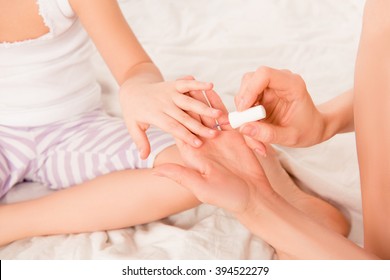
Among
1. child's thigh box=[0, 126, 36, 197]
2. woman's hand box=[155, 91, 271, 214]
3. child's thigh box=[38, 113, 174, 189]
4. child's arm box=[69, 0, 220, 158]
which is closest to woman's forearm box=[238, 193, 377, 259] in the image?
woman's hand box=[155, 91, 271, 214]

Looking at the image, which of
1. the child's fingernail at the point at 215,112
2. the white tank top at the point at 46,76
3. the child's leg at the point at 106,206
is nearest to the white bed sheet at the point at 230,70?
the child's leg at the point at 106,206

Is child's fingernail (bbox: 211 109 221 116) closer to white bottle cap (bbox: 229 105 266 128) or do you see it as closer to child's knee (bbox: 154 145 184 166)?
white bottle cap (bbox: 229 105 266 128)

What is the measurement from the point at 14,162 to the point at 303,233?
531mm

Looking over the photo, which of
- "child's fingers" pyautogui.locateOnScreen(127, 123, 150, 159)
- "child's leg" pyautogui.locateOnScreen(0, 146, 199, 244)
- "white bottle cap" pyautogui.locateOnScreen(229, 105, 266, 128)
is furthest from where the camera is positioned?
"child's leg" pyautogui.locateOnScreen(0, 146, 199, 244)

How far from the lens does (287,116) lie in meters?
0.79

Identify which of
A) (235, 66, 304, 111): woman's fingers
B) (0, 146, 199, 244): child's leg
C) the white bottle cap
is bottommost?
(0, 146, 199, 244): child's leg

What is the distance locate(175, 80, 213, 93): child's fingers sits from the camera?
0.74 metres

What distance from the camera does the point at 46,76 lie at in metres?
1.03

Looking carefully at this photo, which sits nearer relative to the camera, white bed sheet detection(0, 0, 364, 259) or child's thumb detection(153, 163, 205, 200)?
child's thumb detection(153, 163, 205, 200)

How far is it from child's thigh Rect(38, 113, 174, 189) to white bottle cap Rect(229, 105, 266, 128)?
24 centimetres

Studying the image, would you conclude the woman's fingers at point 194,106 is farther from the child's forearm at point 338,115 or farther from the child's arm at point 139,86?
the child's forearm at point 338,115

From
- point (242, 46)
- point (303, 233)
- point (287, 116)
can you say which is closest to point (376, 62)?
point (287, 116)

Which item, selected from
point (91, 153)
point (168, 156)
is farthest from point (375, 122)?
point (91, 153)

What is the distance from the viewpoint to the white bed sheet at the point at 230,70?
877 millimetres
